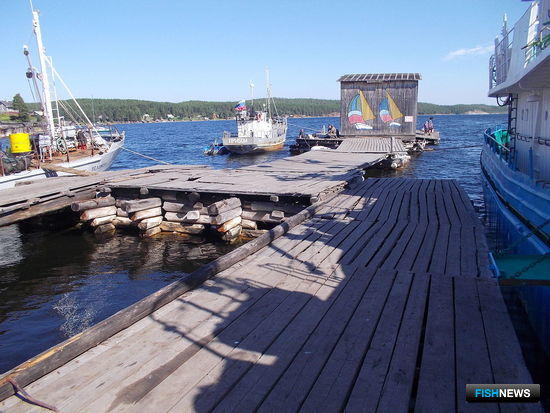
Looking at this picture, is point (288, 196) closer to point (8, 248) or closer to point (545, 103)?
point (545, 103)

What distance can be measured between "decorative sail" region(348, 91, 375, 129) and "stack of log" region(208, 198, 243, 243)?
74.8ft

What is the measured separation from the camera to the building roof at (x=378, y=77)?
3124 centimetres

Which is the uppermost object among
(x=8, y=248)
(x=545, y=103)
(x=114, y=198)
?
(x=545, y=103)

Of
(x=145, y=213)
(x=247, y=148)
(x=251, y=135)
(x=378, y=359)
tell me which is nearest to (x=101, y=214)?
(x=145, y=213)

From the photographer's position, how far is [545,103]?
8.75 m

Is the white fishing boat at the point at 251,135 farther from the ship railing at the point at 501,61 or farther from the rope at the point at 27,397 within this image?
the rope at the point at 27,397

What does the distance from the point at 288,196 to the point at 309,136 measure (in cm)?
2635

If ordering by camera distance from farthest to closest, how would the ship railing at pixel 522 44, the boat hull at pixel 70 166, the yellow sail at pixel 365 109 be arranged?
the yellow sail at pixel 365 109
the boat hull at pixel 70 166
the ship railing at pixel 522 44

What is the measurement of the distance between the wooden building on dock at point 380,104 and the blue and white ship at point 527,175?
18.6 m

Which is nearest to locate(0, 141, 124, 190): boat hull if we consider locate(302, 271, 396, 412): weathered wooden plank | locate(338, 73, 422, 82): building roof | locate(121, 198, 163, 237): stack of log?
locate(121, 198, 163, 237): stack of log

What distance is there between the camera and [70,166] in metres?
19.1

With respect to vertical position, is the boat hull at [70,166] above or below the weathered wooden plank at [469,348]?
above

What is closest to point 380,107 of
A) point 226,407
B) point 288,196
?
point 288,196

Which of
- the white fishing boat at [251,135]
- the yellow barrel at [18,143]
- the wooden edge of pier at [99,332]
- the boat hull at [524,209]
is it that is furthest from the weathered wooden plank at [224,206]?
the white fishing boat at [251,135]
